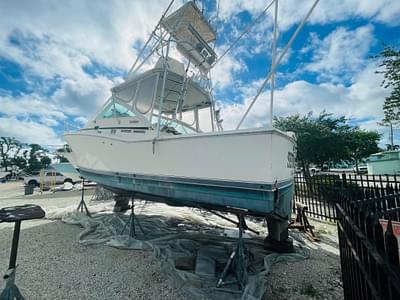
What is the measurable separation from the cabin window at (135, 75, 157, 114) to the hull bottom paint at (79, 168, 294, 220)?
5.10 ft

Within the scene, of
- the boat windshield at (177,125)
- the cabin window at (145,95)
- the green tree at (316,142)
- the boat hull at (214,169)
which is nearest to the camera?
the boat hull at (214,169)

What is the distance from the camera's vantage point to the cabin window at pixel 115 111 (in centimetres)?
440

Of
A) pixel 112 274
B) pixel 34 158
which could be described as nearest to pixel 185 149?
pixel 112 274

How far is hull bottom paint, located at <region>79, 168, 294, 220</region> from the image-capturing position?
7.91 ft

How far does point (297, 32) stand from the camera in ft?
9.07

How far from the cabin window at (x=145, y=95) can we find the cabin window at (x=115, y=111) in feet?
0.79

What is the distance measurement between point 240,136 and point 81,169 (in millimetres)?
4871

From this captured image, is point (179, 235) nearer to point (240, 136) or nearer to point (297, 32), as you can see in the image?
point (240, 136)

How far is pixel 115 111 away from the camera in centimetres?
457

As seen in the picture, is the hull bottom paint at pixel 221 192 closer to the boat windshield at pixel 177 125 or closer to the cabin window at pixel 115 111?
the cabin window at pixel 115 111

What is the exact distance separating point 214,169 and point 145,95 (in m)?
2.73

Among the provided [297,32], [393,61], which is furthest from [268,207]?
[393,61]

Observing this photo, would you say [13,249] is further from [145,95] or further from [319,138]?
[319,138]

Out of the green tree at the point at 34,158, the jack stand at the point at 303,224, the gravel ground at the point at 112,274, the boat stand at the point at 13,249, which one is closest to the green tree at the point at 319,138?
the jack stand at the point at 303,224
